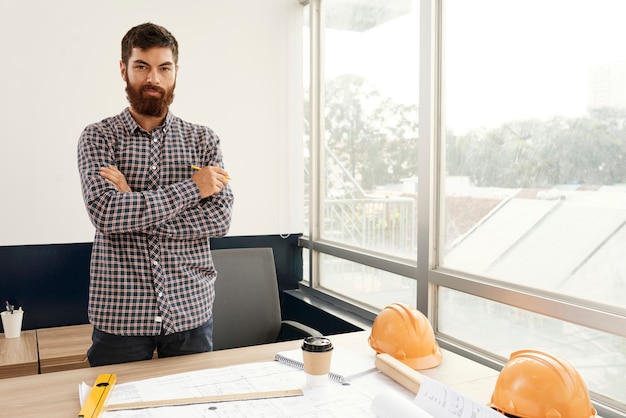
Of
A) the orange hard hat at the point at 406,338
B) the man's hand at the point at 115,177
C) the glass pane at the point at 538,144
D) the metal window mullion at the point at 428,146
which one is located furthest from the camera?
the metal window mullion at the point at 428,146

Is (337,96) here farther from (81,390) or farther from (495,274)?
(81,390)

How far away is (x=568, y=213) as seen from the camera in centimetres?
181

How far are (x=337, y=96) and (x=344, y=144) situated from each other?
0.30 m

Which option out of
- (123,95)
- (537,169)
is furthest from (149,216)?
(123,95)

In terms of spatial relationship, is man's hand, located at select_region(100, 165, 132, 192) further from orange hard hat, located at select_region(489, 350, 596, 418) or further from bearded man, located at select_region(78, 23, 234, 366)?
orange hard hat, located at select_region(489, 350, 596, 418)

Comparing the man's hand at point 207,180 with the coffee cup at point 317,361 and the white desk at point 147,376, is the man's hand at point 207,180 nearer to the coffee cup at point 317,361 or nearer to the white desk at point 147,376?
the white desk at point 147,376

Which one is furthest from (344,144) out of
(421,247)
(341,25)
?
(421,247)

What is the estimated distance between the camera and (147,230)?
5.94 feet

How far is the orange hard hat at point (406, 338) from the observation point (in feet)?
5.15

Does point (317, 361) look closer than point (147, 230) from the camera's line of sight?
Yes

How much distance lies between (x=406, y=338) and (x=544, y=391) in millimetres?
465

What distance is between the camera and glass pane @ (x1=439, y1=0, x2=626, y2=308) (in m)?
1.69

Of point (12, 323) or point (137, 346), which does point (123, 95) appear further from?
point (137, 346)

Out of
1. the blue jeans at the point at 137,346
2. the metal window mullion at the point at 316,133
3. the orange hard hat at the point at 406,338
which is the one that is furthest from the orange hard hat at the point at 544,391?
the metal window mullion at the point at 316,133
